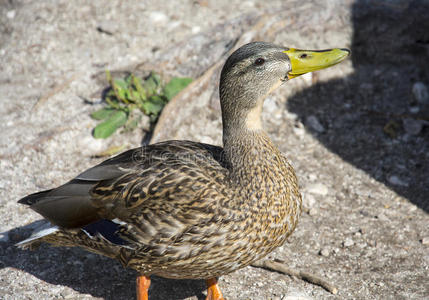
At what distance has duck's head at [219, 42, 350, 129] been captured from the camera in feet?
11.6

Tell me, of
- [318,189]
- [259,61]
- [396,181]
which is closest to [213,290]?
[318,189]

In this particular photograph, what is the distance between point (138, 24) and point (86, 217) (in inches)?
155

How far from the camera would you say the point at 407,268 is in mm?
4047

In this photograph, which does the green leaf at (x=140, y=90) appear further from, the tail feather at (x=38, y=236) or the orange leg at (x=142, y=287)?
the orange leg at (x=142, y=287)

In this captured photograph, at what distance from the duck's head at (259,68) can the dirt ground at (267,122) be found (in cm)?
144

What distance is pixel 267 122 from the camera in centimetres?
573

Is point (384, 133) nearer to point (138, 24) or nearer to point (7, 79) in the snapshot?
point (138, 24)

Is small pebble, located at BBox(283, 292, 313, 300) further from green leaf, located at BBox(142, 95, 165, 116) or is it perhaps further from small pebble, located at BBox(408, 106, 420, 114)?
small pebble, located at BBox(408, 106, 420, 114)

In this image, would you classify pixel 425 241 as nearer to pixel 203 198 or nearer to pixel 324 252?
pixel 324 252

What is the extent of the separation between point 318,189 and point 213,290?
1.59 meters

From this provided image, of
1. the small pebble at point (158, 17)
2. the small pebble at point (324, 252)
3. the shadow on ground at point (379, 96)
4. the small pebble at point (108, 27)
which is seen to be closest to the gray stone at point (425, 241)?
the small pebble at point (324, 252)

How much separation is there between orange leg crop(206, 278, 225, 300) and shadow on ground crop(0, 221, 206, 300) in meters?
0.16

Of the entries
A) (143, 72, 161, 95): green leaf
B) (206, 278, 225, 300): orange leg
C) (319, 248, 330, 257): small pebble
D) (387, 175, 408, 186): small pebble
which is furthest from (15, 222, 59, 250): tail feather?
(387, 175, 408, 186): small pebble

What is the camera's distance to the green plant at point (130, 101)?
548 centimetres
